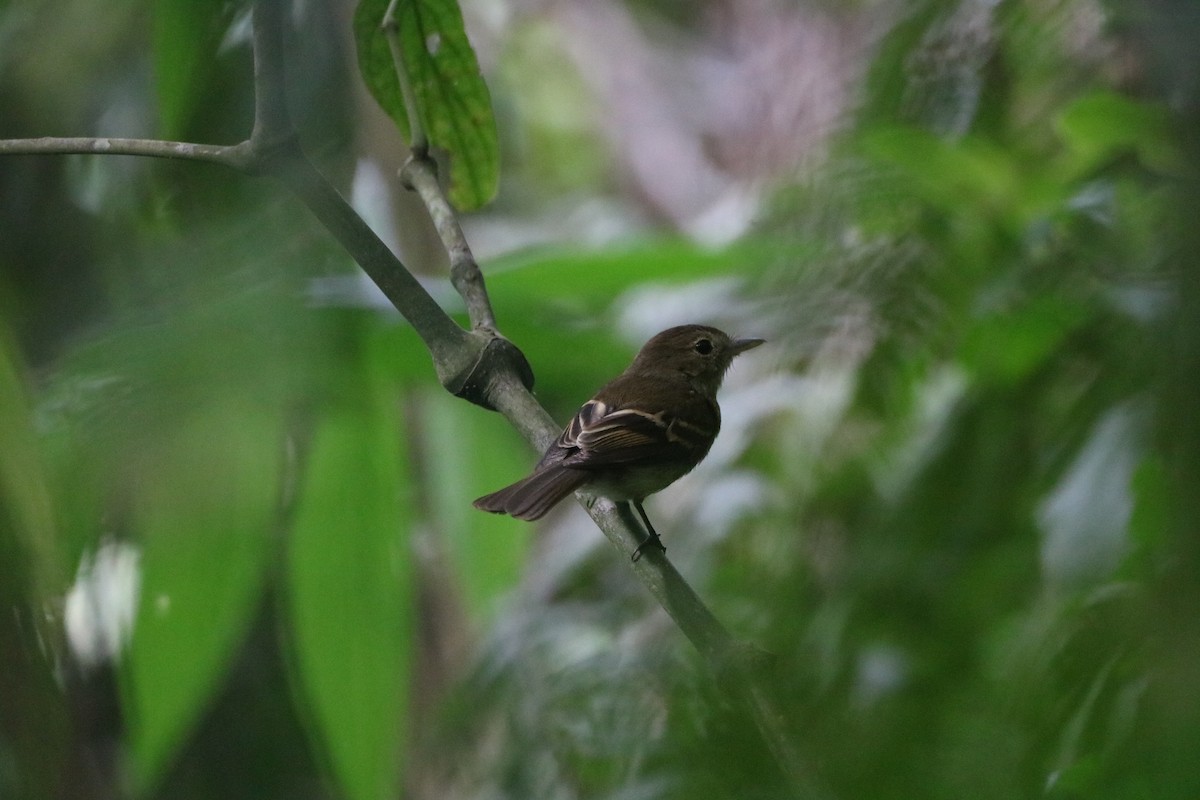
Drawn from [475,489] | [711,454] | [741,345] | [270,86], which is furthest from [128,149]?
[741,345]

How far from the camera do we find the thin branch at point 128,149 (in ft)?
4.38

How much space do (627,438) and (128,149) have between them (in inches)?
48.2

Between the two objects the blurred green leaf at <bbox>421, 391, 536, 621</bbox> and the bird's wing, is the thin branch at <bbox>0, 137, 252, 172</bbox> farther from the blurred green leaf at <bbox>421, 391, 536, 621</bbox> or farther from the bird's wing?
the blurred green leaf at <bbox>421, 391, 536, 621</bbox>

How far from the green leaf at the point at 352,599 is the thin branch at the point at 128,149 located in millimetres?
644

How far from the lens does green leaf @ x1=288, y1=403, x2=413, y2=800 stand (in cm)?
179

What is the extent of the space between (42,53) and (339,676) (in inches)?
40.4

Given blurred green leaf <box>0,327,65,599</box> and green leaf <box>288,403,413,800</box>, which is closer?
blurred green leaf <box>0,327,65,599</box>

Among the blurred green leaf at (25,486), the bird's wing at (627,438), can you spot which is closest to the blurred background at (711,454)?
the blurred green leaf at (25,486)

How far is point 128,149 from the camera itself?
4.43 ft

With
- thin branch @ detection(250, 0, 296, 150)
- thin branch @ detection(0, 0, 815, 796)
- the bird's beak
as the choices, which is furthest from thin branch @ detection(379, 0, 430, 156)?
the bird's beak

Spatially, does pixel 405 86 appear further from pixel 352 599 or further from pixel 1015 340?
pixel 1015 340

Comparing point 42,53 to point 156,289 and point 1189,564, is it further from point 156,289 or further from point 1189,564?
point 1189,564

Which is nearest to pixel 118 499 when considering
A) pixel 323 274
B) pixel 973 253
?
pixel 323 274

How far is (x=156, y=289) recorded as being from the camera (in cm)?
129
